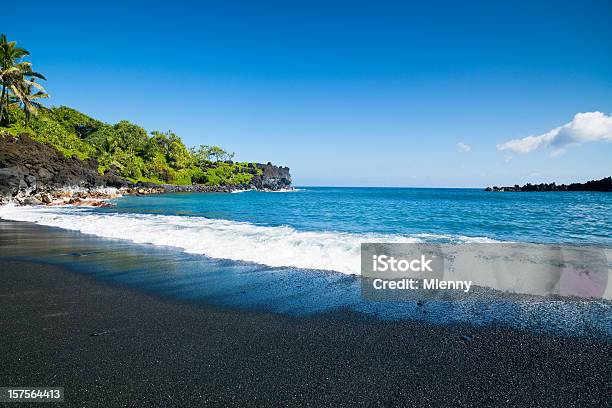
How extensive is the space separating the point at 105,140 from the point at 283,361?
403 feet

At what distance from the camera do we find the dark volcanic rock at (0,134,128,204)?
117 feet

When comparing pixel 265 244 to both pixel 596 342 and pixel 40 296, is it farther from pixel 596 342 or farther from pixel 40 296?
pixel 596 342

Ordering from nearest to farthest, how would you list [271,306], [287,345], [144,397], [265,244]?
[144,397]
[287,345]
[271,306]
[265,244]

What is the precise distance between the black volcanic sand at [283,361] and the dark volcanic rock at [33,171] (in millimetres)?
41085

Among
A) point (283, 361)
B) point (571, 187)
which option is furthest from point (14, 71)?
point (571, 187)

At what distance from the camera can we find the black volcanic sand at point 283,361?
354 centimetres

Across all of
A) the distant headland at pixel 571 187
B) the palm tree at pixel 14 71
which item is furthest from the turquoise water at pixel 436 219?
the distant headland at pixel 571 187

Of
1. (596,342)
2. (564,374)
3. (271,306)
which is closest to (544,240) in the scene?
(596,342)

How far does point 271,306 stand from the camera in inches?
254

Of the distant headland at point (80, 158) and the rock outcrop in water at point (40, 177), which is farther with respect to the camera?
the distant headland at point (80, 158)

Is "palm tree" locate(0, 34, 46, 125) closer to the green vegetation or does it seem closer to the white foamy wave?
the green vegetation

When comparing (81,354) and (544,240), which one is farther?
(544,240)

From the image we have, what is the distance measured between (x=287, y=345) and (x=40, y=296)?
6121 millimetres

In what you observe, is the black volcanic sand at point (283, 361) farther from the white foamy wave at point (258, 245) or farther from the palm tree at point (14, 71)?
the palm tree at point (14, 71)
